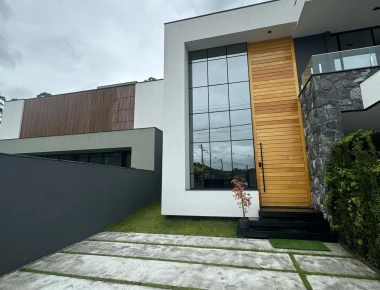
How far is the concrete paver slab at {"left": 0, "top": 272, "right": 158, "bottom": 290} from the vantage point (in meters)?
2.52

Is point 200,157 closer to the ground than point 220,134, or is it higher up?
closer to the ground

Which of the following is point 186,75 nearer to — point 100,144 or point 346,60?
point 346,60

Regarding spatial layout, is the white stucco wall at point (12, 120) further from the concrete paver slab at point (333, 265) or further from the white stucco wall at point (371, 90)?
the white stucco wall at point (371, 90)

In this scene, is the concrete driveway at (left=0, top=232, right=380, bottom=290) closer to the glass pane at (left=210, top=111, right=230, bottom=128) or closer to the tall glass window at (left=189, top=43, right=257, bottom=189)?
the tall glass window at (left=189, top=43, right=257, bottom=189)

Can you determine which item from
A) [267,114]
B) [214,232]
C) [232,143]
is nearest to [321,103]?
[267,114]

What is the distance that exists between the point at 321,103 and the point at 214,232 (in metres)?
4.48

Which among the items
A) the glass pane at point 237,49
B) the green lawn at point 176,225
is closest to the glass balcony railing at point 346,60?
the glass pane at point 237,49

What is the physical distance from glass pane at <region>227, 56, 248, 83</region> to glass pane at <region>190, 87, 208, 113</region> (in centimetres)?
111

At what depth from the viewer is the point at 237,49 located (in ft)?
23.8

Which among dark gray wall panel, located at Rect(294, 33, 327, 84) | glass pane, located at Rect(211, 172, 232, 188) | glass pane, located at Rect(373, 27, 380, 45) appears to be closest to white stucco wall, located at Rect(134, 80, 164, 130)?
glass pane, located at Rect(211, 172, 232, 188)

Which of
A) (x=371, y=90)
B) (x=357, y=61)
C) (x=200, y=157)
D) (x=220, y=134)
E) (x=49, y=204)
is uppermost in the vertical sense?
(x=357, y=61)

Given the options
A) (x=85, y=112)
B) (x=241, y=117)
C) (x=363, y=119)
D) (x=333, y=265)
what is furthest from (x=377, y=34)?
(x=85, y=112)

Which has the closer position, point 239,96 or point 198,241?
point 198,241

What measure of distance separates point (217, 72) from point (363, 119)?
488 centimetres
